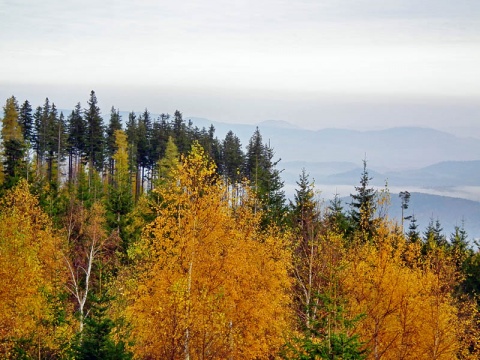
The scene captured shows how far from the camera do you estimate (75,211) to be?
2486 inches

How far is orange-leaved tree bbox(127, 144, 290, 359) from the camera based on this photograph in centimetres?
2723

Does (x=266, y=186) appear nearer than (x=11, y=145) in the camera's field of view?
No

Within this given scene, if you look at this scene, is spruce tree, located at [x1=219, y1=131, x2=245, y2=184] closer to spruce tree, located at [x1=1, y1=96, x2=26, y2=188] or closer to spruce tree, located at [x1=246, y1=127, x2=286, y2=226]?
spruce tree, located at [x1=246, y1=127, x2=286, y2=226]

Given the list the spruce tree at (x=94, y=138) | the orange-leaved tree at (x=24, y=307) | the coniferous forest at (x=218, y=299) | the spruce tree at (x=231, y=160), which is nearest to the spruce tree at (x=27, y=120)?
the spruce tree at (x=94, y=138)

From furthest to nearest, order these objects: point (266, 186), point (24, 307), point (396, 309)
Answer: point (266, 186) → point (396, 309) → point (24, 307)

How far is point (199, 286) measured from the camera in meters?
28.3

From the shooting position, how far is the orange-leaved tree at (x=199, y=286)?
1072 inches

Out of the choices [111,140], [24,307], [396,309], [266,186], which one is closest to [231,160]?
[111,140]

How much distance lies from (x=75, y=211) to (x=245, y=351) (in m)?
38.7

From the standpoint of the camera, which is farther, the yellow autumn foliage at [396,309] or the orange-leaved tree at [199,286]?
the yellow autumn foliage at [396,309]

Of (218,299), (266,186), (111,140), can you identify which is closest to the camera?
(218,299)

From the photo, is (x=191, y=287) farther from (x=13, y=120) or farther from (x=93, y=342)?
(x=13, y=120)

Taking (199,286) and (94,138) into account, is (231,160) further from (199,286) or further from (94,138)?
(199,286)

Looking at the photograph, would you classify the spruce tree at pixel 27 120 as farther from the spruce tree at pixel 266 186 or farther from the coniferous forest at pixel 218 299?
the coniferous forest at pixel 218 299
